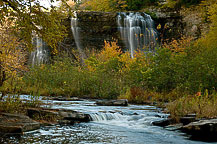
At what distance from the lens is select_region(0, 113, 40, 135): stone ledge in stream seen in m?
5.94

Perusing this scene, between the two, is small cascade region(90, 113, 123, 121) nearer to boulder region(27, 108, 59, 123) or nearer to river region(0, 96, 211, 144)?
river region(0, 96, 211, 144)

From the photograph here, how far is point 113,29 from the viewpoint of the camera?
3206cm

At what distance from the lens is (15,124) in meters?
6.17

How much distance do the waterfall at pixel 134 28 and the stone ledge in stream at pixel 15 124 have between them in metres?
24.1

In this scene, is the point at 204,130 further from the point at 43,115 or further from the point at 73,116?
the point at 43,115

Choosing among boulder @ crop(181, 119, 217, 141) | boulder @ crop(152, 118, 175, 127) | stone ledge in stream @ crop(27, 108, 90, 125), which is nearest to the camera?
boulder @ crop(181, 119, 217, 141)

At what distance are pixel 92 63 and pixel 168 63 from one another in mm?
8020

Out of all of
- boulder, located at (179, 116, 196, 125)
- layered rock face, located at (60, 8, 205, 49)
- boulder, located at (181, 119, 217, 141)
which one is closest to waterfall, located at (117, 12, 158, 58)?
layered rock face, located at (60, 8, 205, 49)

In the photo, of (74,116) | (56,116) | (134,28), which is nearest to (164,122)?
(74,116)

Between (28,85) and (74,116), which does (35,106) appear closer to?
(74,116)

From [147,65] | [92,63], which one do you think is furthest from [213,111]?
[92,63]

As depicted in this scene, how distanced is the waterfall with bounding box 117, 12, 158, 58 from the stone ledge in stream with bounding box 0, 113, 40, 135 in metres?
24.1

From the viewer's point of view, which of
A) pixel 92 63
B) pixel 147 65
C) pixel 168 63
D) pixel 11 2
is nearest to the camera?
pixel 11 2

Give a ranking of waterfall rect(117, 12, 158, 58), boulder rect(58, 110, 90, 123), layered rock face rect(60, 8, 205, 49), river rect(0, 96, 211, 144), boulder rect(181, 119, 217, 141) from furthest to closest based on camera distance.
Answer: layered rock face rect(60, 8, 205, 49) < waterfall rect(117, 12, 158, 58) < boulder rect(58, 110, 90, 123) < boulder rect(181, 119, 217, 141) < river rect(0, 96, 211, 144)
